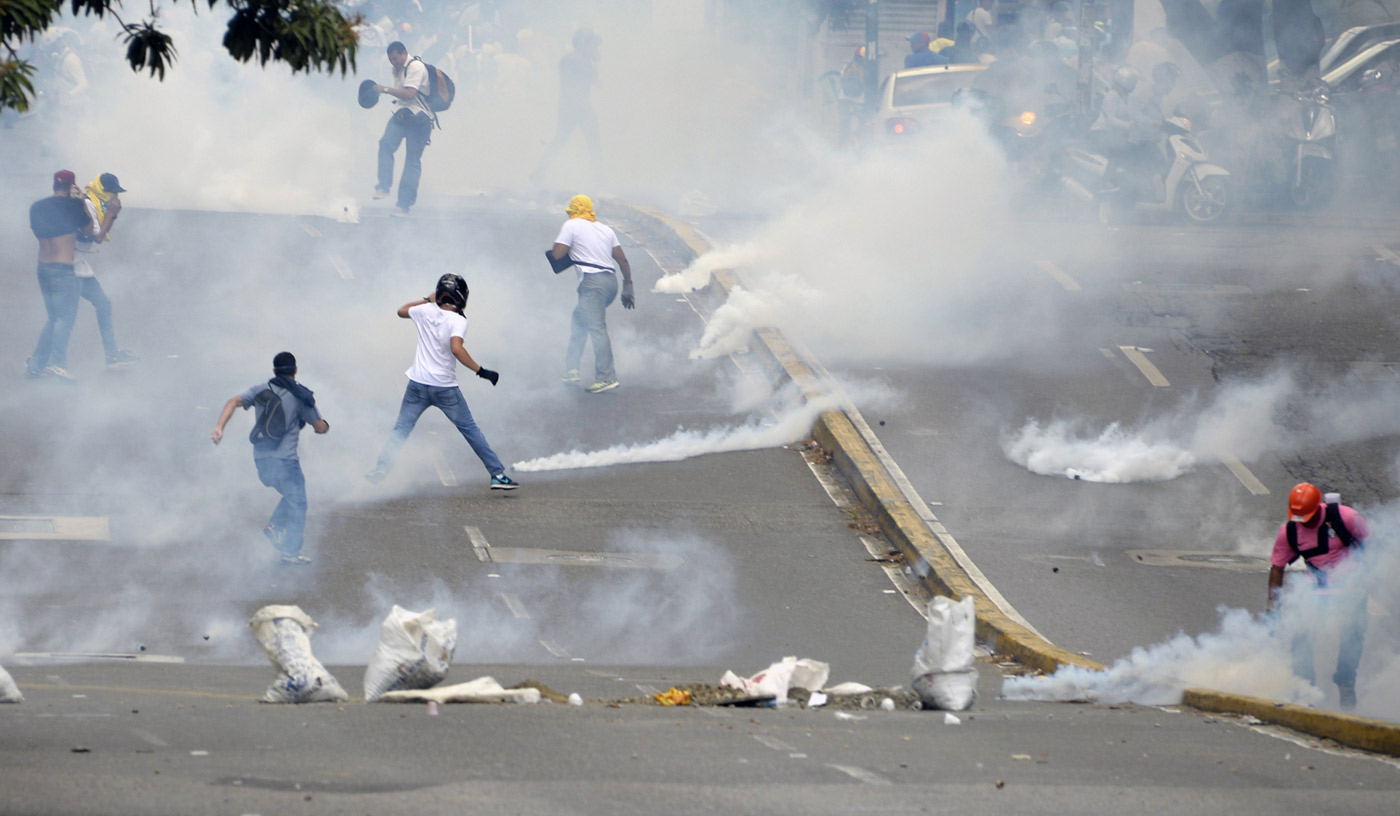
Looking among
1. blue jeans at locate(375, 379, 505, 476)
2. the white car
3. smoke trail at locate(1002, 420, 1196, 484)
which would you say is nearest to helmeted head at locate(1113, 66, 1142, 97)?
the white car

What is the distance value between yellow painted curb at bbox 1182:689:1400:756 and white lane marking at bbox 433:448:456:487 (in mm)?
5325

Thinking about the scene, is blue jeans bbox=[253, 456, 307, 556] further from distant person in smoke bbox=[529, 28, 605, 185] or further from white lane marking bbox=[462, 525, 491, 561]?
distant person in smoke bbox=[529, 28, 605, 185]

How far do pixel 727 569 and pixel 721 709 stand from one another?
2.64 m

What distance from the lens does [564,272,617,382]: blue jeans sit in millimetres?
12930

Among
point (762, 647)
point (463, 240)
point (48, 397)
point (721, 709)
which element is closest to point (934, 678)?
point (721, 709)

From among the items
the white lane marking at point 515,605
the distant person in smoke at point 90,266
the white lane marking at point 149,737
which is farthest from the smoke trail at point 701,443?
the white lane marking at point 149,737

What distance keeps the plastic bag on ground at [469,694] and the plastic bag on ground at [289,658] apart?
0.29m

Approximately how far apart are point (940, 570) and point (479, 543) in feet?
9.35

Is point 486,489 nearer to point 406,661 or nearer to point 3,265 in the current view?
point 406,661

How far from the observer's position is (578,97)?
75.3 ft

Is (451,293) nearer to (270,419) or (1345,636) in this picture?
(270,419)

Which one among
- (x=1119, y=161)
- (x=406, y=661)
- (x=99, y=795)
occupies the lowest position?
(x=99, y=795)

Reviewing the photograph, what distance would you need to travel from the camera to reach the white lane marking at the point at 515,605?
880cm

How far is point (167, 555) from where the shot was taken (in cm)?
934
